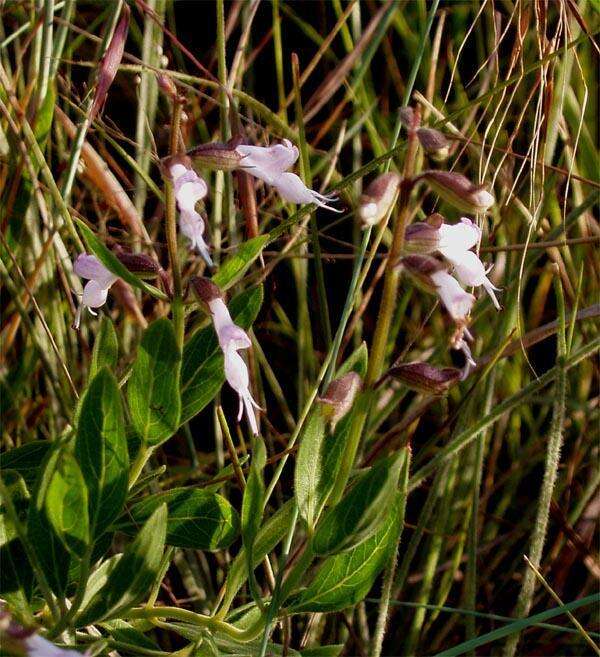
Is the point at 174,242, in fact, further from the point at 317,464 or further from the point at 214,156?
the point at 317,464

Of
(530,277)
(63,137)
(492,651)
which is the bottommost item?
(492,651)

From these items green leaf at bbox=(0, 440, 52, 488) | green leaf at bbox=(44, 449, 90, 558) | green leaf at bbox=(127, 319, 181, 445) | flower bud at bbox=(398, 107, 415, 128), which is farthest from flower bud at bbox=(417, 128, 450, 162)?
green leaf at bbox=(0, 440, 52, 488)

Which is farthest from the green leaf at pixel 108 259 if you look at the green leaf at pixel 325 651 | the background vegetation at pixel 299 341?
the green leaf at pixel 325 651

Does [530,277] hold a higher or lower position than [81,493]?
lower

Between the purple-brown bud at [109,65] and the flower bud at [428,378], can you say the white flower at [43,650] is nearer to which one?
the flower bud at [428,378]

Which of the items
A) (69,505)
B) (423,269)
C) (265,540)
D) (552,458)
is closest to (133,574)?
(69,505)

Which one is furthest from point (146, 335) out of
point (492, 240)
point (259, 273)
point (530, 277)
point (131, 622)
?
point (530, 277)

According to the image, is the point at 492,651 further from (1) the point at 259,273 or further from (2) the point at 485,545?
(1) the point at 259,273
